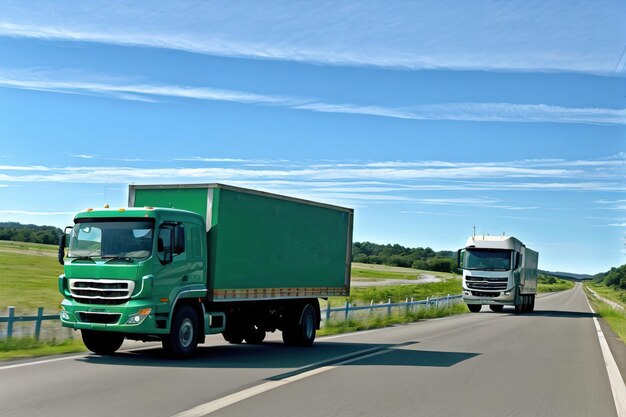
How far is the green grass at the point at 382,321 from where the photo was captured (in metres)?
24.5

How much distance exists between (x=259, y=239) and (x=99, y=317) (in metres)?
3.98

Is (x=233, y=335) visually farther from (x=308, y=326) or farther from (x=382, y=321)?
(x=382, y=321)

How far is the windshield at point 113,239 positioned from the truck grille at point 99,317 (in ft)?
3.29

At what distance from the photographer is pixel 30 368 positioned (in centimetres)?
1206

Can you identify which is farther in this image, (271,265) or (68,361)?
(271,265)

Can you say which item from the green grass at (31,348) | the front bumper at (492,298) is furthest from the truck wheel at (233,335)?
the front bumper at (492,298)

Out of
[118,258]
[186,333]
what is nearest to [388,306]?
[186,333]

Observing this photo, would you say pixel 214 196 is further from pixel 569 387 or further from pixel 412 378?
pixel 569 387

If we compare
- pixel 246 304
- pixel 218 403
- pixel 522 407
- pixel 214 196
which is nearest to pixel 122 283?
pixel 214 196

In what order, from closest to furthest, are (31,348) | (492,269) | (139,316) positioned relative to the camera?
(139,316) → (31,348) → (492,269)

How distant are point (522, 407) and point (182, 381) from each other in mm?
4532

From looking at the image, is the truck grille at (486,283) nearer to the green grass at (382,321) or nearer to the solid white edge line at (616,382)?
the green grass at (382,321)

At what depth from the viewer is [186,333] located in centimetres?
1414

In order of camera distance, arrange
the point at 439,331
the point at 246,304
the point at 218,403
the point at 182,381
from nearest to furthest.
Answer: the point at 218,403
the point at 182,381
the point at 246,304
the point at 439,331
